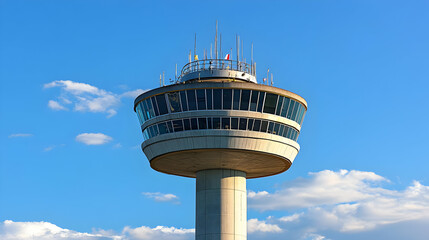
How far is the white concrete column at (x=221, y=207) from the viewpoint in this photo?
63844 mm

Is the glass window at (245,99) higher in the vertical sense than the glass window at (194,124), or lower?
higher

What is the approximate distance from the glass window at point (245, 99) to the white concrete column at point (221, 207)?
23.3 ft

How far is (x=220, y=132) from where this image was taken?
199 feet

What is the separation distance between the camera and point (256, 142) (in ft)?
201

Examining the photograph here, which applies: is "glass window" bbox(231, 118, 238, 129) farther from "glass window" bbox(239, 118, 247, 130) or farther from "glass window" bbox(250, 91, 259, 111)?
"glass window" bbox(250, 91, 259, 111)

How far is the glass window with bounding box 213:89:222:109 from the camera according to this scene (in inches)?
2397

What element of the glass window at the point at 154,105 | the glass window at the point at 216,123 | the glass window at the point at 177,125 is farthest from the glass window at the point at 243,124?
the glass window at the point at 154,105

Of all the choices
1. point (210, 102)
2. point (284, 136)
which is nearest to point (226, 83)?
point (210, 102)

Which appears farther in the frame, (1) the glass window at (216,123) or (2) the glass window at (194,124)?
(2) the glass window at (194,124)

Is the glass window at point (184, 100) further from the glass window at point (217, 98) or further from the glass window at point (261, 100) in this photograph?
the glass window at point (261, 100)

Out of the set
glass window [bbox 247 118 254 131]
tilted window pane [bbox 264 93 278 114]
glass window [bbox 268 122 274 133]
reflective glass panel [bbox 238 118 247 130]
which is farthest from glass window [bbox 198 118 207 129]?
glass window [bbox 268 122 274 133]

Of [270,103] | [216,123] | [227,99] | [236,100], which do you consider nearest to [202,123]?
[216,123]

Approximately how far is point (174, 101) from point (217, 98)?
3898 millimetres

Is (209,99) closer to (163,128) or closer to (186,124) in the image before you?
(186,124)
